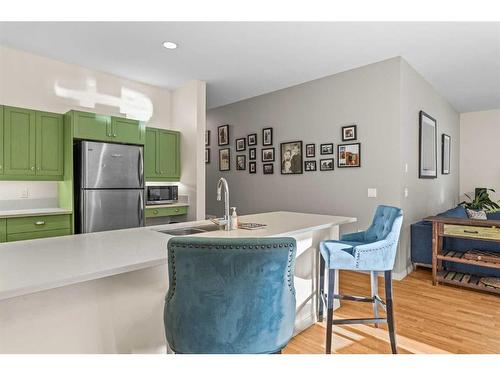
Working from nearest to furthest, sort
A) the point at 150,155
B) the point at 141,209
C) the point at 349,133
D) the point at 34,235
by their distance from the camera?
the point at 34,235 < the point at 141,209 < the point at 349,133 < the point at 150,155

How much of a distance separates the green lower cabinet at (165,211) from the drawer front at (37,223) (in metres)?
0.96

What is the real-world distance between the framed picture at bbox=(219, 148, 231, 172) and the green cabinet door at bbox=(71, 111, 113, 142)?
2305 mm

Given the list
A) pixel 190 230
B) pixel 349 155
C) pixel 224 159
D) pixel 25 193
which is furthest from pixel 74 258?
pixel 224 159

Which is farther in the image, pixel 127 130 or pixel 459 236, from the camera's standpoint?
pixel 127 130

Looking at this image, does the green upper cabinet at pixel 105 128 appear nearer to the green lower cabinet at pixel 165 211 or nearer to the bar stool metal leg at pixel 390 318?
the green lower cabinet at pixel 165 211

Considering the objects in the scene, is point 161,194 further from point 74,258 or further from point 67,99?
point 74,258

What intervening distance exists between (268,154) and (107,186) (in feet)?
8.16

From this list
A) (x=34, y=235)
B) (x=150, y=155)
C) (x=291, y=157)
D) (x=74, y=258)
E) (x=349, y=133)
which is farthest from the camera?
(x=291, y=157)

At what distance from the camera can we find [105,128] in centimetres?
362

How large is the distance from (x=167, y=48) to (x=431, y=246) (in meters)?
3.85

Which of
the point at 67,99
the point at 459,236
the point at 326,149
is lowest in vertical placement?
the point at 459,236

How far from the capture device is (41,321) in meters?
1.22

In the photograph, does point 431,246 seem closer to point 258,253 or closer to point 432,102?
point 432,102

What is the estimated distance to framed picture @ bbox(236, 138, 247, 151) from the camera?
17.3 feet
